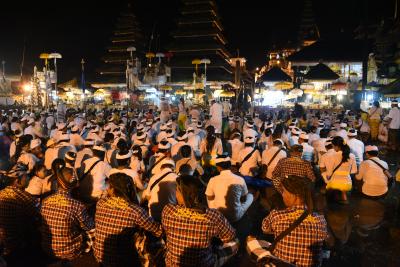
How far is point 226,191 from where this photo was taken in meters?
5.66

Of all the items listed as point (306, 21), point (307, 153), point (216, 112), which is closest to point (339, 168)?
point (307, 153)

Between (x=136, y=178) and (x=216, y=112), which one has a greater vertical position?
(x=216, y=112)

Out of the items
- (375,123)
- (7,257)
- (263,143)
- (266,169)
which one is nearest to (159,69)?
(375,123)

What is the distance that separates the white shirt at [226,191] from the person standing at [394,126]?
1130 cm

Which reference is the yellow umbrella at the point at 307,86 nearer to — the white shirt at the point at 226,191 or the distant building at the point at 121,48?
the white shirt at the point at 226,191

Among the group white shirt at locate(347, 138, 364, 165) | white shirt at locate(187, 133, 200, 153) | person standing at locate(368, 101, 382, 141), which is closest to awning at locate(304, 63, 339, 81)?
person standing at locate(368, 101, 382, 141)

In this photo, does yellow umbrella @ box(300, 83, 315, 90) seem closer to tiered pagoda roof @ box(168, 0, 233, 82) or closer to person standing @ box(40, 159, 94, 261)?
tiered pagoda roof @ box(168, 0, 233, 82)

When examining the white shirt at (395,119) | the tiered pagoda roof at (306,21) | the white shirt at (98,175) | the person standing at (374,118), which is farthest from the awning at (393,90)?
the tiered pagoda roof at (306,21)

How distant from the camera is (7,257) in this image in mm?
4871

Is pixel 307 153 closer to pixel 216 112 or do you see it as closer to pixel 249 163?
pixel 249 163

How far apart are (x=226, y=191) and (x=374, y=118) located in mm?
13671

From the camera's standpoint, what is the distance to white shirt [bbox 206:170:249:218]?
223 inches

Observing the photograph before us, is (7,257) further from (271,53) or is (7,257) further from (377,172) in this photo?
(271,53)

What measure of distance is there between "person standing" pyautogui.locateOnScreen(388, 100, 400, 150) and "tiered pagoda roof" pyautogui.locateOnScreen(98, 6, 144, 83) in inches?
1429
